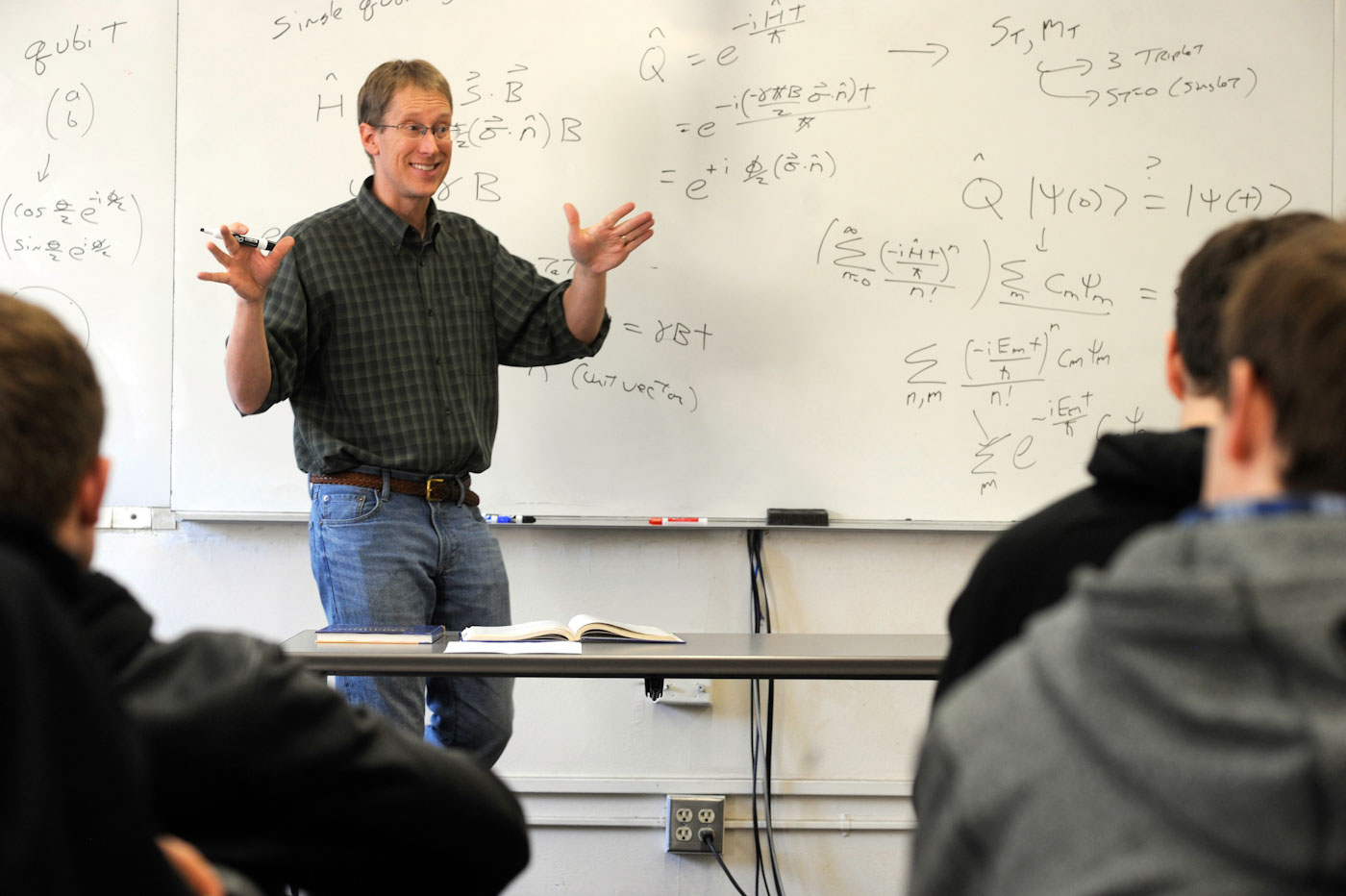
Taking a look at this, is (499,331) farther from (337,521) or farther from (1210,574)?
(1210,574)

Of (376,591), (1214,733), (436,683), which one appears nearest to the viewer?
(1214,733)

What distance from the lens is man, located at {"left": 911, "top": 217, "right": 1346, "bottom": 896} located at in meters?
0.55

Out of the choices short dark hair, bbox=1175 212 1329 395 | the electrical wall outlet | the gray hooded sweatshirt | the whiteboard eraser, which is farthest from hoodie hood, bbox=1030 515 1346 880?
the electrical wall outlet

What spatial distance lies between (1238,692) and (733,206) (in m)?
2.46

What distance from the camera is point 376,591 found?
2.27m

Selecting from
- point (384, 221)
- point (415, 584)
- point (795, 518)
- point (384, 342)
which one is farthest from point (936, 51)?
point (415, 584)

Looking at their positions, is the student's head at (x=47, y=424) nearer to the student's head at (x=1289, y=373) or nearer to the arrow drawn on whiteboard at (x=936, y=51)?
the student's head at (x=1289, y=373)

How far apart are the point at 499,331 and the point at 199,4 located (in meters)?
1.16

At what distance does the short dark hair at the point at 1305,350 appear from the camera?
606 millimetres

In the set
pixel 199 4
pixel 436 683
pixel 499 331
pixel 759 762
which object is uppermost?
pixel 199 4

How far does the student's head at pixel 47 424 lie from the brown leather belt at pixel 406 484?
155cm

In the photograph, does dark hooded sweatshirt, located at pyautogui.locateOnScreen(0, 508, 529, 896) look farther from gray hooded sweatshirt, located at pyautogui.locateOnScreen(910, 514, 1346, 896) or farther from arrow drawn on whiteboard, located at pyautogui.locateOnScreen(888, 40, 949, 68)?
arrow drawn on whiteboard, located at pyautogui.locateOnScreen(888, 40, 949, 68)

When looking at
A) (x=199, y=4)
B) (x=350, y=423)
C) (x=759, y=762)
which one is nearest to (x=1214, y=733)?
(x=350, y=423)

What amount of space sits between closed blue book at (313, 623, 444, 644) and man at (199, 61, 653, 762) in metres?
0.28
